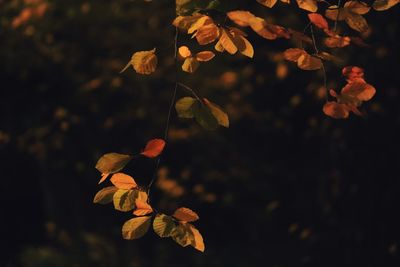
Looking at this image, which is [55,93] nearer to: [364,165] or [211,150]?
[211,150]

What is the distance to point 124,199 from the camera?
6.20 feet

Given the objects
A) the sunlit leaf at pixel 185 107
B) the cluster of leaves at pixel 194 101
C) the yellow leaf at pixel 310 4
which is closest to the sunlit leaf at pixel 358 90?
the cluster of leaves at pixel 194 101

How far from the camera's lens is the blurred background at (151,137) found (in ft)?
20.0

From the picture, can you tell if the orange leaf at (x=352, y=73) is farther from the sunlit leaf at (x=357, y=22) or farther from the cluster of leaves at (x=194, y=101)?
the sunlit leaf at (x=357, y=22)

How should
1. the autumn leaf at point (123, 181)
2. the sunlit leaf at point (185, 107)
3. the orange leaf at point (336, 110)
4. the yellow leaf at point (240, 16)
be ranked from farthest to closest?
the orange leaf at point (336, 110), the autumn leaf at point (123, 181), the sunlit leaf at point (185, 107), the yellow leaf at point (240, 16)

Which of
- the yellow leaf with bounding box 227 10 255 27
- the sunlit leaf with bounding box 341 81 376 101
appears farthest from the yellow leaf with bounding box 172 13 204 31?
the sunlit leaf with bounding box 341 81 376 101

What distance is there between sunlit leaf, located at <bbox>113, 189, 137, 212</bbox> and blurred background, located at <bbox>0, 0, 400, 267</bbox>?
396 cm

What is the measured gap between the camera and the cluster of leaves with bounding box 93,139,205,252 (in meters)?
1.85

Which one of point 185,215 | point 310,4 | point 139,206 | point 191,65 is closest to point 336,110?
point 310,4

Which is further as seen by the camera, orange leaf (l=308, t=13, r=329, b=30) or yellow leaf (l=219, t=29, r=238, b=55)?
orange leaf (l=308, t=13, r=329, b=30)

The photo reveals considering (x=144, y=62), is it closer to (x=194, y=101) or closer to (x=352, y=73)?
(x=194, y=101)

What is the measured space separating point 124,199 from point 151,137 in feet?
14.8

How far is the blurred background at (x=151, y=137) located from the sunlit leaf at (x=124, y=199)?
156 inches

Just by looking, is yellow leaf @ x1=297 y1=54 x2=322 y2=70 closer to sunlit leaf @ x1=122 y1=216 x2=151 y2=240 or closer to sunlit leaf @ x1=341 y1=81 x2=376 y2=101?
sunlit leaf @ x1=341 y1=81 x2=376 y2=101
